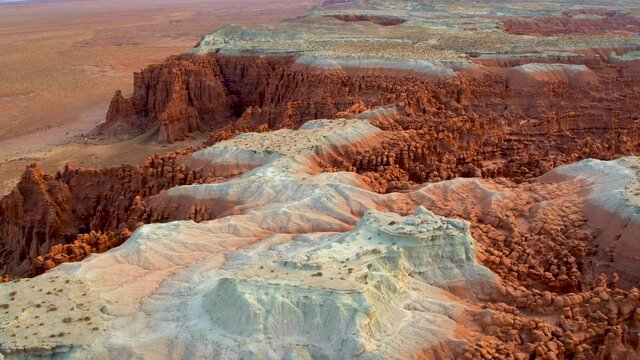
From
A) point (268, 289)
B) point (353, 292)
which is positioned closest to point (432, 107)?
point (353, 292)

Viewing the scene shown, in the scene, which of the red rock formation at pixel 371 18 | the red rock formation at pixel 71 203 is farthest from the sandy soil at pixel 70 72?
the red rock formation at pixel 371 18

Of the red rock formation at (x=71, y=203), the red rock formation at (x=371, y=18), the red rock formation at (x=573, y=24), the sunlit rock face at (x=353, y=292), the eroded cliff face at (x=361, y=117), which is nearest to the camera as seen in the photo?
the sunlit rock face at (x=353, y=292)

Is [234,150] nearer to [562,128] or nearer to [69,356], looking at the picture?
[69,356]

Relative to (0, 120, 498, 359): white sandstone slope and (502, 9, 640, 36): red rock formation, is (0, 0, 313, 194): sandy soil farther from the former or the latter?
(502, 9, 640, 36): red rock formation

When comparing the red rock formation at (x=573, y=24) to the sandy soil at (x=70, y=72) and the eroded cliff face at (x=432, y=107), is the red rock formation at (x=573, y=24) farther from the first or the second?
the sandy soil at (x=70, y=72)

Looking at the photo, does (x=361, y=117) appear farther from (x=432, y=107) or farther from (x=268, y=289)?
(x=268, y=289)

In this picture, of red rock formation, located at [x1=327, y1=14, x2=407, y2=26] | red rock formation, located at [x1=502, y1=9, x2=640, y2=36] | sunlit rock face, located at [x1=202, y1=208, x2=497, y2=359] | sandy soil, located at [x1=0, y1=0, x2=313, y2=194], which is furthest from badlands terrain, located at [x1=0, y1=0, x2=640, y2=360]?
red rock formation, located at [x1=327, y1=14, x2=407, y2=26]

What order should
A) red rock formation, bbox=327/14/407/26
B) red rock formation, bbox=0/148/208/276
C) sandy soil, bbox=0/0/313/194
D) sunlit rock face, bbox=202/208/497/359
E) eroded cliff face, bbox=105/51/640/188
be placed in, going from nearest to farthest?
sunlit rock face, bbox=202/208/497/359 → red rock formation, bbox=0/148/208/276 → eroded cliff face, bbox=105/51/640/188 → sandy soil, bbox=0/0/313/194 → red rock formation, bbox=327/14/407/26
